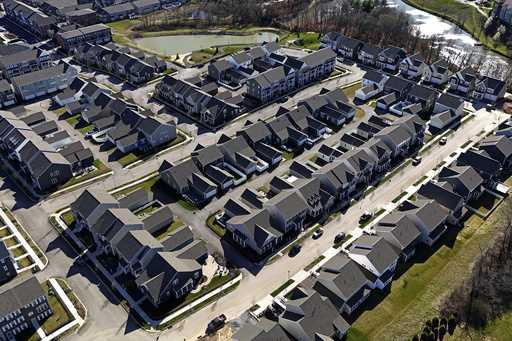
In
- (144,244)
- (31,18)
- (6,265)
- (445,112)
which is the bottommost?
(6,265)

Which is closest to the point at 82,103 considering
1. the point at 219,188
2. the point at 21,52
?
the point at 21,52

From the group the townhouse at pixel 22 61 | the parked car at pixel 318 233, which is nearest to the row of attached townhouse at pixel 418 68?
the parked car at pixel 318 233

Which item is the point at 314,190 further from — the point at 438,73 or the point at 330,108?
the point at 438,73

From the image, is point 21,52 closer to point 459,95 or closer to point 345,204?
point 345,204

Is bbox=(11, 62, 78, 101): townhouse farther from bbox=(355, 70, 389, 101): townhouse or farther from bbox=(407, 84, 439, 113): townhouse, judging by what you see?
bbox=(407, 84, 439, 113): townhouse

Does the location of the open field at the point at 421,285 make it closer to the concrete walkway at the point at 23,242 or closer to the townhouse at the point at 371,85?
the townhouse at the point at 371,85

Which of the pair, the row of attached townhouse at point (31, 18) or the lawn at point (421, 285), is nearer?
the lawn at point (421, 285)

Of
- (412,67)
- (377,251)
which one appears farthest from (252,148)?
(412,67)
